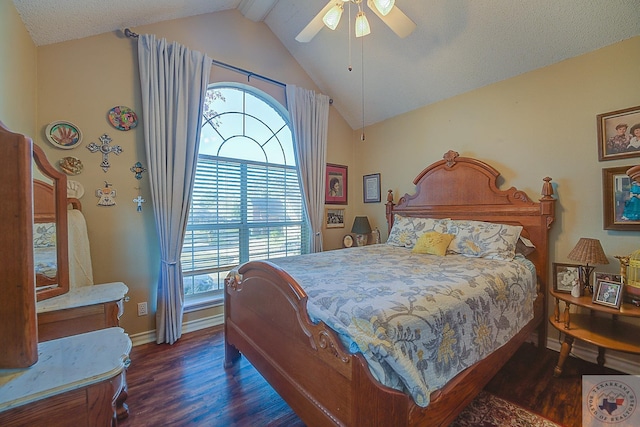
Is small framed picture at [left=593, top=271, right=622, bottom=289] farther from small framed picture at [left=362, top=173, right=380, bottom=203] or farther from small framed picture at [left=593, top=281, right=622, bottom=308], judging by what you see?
small framed picture at [left=362, top=173, right=380, bottom=203]

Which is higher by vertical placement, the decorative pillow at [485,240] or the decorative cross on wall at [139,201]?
the decorative cross on wall at [139,201]

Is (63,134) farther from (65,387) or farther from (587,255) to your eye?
(587,255)

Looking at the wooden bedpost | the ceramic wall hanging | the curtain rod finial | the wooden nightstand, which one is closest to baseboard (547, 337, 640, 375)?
the wooden nightstand

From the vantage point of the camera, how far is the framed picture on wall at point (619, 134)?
1.95 meters

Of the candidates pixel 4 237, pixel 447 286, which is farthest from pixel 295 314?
pixel 4 237

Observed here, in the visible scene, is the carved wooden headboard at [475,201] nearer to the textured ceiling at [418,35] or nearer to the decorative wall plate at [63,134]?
the textured ceiling at [418,35]

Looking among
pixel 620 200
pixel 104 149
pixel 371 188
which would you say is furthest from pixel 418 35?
pixel 104 149

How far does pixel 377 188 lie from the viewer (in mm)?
3793

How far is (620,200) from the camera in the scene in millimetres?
1988

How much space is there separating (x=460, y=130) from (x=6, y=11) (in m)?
3.72

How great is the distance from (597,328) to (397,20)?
8.63 ft

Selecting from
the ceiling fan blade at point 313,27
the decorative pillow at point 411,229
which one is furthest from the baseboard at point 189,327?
the ceiling fan blade at point 313,27

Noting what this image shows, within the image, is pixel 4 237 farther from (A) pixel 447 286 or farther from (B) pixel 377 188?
(B) pixel 377 188

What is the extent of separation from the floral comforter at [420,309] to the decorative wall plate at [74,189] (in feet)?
5.74
